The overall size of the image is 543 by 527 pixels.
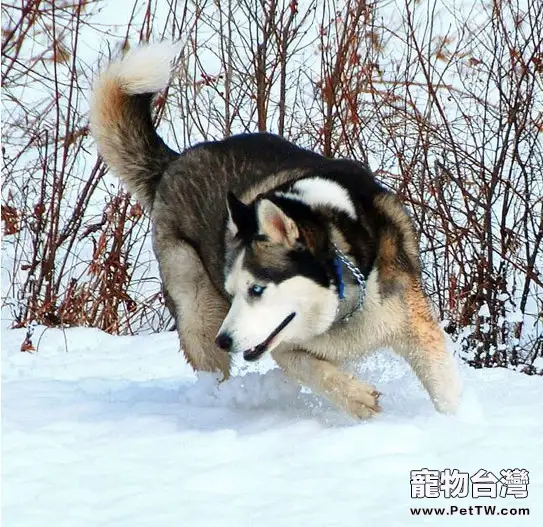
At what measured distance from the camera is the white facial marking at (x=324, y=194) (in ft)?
13.0

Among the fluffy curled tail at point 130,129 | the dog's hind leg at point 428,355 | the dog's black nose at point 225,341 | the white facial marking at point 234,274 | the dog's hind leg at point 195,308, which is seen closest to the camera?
the dog's black nose at point 225,341

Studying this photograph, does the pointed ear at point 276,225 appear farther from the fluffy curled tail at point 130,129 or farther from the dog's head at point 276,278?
the fluffy curled tail at point 130,129

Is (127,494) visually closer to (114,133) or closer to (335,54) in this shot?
(114,133)

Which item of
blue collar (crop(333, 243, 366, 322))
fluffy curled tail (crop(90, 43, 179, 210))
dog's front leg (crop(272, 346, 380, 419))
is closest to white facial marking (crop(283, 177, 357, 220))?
blue collar (crop(333, 243, 366, 322))

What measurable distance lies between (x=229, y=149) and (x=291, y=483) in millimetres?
2113

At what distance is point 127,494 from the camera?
3014 millimetres

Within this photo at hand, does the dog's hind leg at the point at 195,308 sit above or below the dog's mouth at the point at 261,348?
above

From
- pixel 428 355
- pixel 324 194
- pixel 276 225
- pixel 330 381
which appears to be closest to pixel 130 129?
pixel 324 194

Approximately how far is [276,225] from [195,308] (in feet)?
3.30

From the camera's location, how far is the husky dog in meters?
3.73

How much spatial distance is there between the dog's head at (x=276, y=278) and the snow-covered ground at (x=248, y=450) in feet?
1.15

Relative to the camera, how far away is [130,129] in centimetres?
505

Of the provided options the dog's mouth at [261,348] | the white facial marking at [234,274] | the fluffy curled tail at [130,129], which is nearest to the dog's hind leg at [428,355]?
the dog's mouth at [261,348]

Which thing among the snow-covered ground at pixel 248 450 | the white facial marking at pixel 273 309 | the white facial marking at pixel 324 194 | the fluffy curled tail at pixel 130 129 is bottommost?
the snow-covered ground at pixel 248 450
